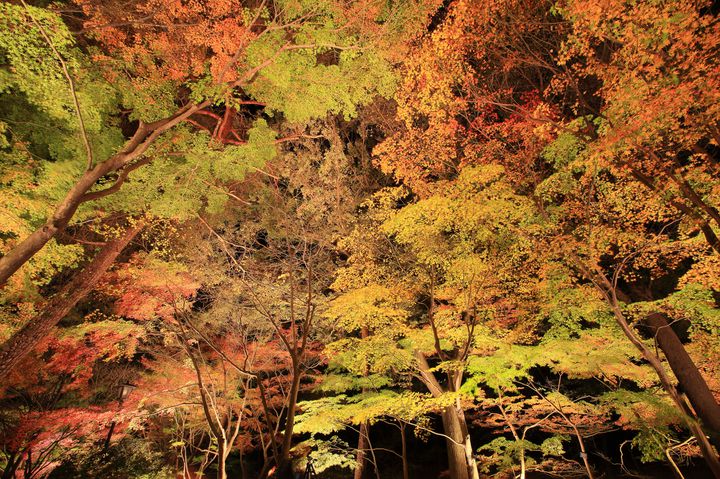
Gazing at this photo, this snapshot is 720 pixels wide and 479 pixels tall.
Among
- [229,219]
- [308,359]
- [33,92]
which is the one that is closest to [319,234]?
[229,219]

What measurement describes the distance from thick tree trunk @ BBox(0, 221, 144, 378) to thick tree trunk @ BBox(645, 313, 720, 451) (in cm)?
1231

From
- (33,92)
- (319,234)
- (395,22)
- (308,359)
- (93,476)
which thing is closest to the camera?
(33,92)

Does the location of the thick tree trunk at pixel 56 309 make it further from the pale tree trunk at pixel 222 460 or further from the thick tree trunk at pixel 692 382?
the thick tree trunk at pixel 692 382

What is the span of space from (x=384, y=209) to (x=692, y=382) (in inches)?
298

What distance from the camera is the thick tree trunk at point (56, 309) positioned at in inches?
269

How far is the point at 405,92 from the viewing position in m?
8.70

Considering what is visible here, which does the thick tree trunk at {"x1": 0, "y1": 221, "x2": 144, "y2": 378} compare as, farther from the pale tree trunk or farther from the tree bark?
the pale tree trunk

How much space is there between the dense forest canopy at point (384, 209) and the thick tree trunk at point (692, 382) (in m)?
0.04

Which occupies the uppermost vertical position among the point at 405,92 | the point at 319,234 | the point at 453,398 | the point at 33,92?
the point at 405,92

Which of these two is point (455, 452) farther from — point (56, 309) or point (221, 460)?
point (56, 309)

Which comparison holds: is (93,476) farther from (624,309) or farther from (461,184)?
(624,309)

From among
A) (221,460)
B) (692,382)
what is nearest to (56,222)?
(221,460)

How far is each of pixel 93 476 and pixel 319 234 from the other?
6846 mm

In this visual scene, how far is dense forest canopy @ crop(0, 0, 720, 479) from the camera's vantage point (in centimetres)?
515
